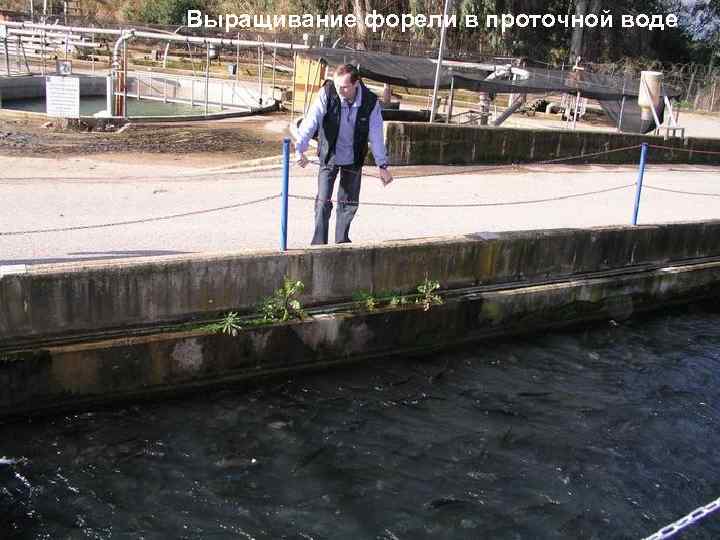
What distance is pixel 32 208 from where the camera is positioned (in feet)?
34.4

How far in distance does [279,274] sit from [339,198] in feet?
4.20

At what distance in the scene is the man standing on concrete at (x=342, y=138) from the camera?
762 centimetres

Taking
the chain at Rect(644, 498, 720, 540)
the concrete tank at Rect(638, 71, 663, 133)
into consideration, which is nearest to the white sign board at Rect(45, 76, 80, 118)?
the concrete tank at Rect(638, 71, 663, 133)

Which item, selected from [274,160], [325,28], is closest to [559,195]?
[274,160]

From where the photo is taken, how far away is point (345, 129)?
7914mm

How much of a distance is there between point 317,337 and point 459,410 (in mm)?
1571

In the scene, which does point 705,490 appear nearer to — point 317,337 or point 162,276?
point 317,337

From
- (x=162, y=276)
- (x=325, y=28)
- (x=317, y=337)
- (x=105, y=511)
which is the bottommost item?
(x=105, y=511)

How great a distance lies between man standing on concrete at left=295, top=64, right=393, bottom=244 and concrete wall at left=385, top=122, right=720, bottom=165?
714cm

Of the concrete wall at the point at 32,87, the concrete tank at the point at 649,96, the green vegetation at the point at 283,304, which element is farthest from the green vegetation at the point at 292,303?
the concrete wall at the point at 32,87

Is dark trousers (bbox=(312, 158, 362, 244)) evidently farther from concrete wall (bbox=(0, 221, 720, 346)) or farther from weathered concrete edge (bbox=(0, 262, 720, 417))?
weathered concrete edge (bbox=(0, 262, 720, 417))

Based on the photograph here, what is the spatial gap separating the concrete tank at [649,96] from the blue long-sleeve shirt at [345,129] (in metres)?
15.8

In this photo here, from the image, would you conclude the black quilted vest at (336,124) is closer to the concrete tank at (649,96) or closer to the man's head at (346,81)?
the man's head at (346,81)

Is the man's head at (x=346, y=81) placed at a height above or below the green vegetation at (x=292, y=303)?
above
